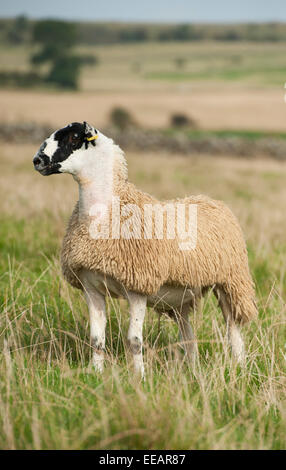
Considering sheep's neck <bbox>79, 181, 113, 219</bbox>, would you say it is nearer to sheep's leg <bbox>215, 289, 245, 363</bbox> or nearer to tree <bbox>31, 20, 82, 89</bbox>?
sheep's leg <bbox>215, 289, 245, 363</bbox>

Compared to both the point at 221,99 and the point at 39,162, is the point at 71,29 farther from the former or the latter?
the point at 39,162

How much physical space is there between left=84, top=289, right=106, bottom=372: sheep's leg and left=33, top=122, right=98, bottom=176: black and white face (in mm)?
842

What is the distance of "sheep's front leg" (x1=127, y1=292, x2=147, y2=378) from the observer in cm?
366

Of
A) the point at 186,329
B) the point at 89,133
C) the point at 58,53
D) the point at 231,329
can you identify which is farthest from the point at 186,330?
the point at 58,53

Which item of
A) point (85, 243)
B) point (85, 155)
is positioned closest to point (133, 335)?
point (85, 243)

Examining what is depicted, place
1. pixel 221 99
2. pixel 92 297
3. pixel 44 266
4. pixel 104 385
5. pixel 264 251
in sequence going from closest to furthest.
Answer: pixel 104 385
pixel 92 297
pixel 44 266
pixel 264 251
pixel 221 99

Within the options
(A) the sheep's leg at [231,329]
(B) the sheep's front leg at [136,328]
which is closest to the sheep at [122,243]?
(B) the sheep's front leg at [136,328]

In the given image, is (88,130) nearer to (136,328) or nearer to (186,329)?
(136,328)

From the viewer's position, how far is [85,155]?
3.58 meters

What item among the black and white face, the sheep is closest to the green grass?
the sheep

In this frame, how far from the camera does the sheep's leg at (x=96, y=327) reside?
3787 millimetres

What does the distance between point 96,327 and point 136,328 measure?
288 mm

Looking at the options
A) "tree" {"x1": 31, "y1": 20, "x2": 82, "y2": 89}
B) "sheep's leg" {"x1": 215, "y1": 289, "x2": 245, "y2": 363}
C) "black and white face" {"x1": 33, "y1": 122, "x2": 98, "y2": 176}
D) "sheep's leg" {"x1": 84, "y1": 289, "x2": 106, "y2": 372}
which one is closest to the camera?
"black and white face" {"x1": 33, "y1": 122, "x2": 98, "y2": 176}

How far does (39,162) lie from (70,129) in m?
0.27
